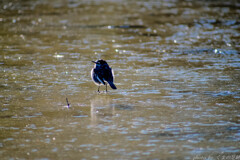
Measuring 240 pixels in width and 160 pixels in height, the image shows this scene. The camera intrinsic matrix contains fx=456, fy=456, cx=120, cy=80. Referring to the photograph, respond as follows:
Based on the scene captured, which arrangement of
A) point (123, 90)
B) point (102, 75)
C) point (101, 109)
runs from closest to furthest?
1. point (101, 109)
2. point (102, 75)
3. point (123, 90)

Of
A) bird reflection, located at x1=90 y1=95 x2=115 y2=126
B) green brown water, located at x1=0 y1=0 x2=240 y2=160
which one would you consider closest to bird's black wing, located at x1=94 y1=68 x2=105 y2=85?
green brown water, located at x1=0 y1=0 x2=240 y2=160

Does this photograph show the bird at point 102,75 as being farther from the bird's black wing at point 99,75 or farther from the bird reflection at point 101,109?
the bird reflection at point 101,109

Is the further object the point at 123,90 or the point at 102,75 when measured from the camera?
the point at 123,90


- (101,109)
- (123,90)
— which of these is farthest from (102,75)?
(101,109)

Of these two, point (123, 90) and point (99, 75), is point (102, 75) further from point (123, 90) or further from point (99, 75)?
point (123, 90)

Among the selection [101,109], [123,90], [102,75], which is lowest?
[101,109]

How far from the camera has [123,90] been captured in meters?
10.1

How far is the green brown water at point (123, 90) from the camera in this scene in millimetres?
6660

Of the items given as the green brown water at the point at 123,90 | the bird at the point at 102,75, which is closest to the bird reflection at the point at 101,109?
Answer: the green brown water at the point at 123,90

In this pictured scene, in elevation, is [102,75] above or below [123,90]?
A: above

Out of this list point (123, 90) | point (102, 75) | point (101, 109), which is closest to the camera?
point (101, 109)

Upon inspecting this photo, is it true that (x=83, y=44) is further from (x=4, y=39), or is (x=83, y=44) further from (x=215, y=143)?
(x=215, y=143)

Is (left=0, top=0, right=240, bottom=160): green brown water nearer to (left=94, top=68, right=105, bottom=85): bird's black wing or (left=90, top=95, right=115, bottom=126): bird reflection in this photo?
(left=90, top=95, right=115, bottom=126): bird reflection

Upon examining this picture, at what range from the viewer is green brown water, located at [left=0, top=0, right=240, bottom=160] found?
21.9 ft
